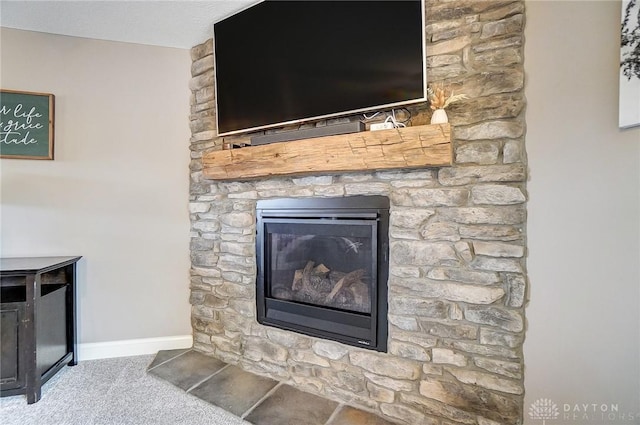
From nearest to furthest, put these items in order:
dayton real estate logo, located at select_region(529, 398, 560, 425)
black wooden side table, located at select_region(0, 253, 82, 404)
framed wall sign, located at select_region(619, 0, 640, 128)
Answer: framed wall sign, located at select_region(619, 0, 640, 128), dayton real estate logo, located at select_region(529, 398, 560, 425), black wooden side table, located at select_region(0, 253, 82, 404)

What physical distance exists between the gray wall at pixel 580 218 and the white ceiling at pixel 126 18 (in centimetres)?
172

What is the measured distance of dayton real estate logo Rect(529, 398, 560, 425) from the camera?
133 centimetres

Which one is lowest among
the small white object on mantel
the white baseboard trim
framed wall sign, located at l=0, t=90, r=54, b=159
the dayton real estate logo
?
the white baseboard trim

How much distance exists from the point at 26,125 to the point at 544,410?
3475 millimetres

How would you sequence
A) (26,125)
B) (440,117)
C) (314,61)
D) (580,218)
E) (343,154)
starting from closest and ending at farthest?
1. (580,218)
2. (440,117)
3. (343,154)
4. (314,61)
5. (26,125)

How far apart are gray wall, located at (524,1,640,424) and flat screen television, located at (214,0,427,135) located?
1.75ft

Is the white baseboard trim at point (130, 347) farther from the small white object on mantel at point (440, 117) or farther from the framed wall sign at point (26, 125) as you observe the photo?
the small white object on mantel at point (440, 117)

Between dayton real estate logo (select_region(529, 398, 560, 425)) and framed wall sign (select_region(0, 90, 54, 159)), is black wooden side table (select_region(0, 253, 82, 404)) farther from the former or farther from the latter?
dayton real estate logo (select_region(529, 398, 560, 425))

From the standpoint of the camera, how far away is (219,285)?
232 centimetres

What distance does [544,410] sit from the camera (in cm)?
135

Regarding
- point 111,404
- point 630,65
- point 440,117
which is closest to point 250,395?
point 111,404

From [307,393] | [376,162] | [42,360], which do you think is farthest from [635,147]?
[42,360]

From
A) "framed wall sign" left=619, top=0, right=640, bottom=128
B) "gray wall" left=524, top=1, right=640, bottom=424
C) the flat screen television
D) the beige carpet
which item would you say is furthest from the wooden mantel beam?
the beige carpet

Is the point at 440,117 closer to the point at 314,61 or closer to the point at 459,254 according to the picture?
the point at 459,254
